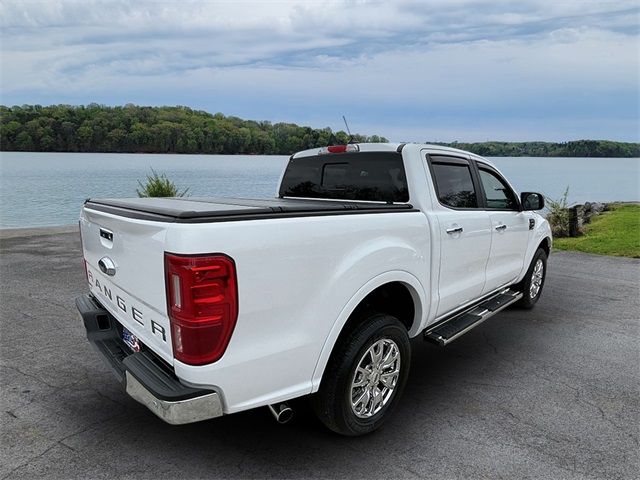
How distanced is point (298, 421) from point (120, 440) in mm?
1137

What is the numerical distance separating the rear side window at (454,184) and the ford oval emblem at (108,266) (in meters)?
2.43

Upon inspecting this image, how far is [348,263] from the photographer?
107 inches

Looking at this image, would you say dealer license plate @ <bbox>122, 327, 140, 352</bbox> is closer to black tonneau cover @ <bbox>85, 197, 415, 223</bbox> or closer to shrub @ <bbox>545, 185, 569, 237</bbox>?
black tonneau cover @ <bbox>85, 197, 415, 223</bbox>

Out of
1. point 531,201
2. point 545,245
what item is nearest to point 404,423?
point 531,201

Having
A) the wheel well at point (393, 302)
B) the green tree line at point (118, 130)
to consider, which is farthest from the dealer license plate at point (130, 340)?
the green tree line at point (118, 130)

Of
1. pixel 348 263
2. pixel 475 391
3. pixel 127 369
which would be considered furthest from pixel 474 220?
pixel 127 369

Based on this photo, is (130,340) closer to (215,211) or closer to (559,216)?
(215,211)

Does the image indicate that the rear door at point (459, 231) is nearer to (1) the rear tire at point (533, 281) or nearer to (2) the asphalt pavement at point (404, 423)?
(2) the asphalt pavement at point (404, 423)

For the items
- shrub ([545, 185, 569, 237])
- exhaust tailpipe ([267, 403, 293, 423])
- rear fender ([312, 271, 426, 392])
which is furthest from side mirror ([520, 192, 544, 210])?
shrub ([545, 185, 569, 237])

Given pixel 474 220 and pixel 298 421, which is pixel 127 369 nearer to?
pixel 298 421

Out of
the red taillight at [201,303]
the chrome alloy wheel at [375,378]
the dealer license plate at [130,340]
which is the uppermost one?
the red taillight at [201,303]

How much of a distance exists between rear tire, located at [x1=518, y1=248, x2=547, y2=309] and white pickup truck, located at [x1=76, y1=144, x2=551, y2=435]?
1.72 m

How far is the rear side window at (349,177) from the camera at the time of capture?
3750 millimetres

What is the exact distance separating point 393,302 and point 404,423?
0.84 meters
